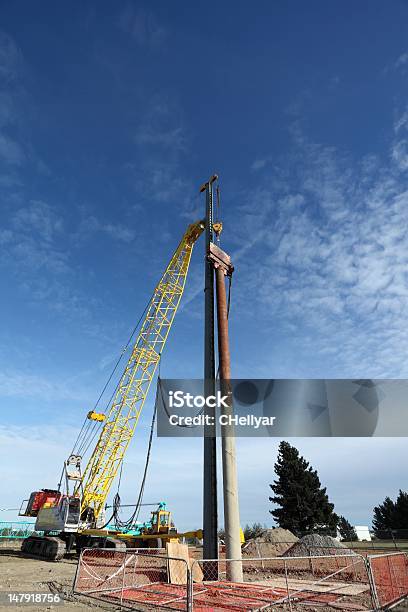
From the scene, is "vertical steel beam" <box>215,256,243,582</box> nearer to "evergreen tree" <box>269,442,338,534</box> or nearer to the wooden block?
the wooden block

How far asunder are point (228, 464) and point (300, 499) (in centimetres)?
3857

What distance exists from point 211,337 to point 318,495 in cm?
3950

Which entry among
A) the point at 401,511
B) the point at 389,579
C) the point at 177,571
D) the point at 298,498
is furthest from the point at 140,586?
the point at 401,511

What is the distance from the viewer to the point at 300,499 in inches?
1802

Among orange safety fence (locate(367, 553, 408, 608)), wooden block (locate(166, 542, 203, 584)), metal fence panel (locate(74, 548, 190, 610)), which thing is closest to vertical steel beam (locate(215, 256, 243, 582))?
wooden block (locate(166, 542, 203, 584))

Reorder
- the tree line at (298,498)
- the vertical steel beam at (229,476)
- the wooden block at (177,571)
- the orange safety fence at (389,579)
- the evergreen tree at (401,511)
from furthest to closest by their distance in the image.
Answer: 1. the evergreen tree at (401,511)
2. the tree line at (298,498)
3. the wooden block at (177,571)
4. the vertical steel beam at (229,476)
5. the orange safety fence at (389,579)

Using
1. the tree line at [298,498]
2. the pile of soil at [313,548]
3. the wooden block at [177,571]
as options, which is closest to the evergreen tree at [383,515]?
the tree line at [298,498]

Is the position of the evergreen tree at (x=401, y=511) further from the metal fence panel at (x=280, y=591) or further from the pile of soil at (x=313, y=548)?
the metal fence panel at (x=280, y=591)

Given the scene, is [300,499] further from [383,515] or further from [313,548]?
[383,515]

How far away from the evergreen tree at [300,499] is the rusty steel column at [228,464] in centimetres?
3702

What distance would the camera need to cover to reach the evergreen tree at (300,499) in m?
45.2

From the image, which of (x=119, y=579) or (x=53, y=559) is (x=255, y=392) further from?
(x=53, y=559)

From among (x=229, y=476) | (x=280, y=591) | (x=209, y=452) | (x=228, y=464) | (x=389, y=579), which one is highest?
(x=209, y=452)

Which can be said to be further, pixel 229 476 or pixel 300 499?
pixel 300 499
